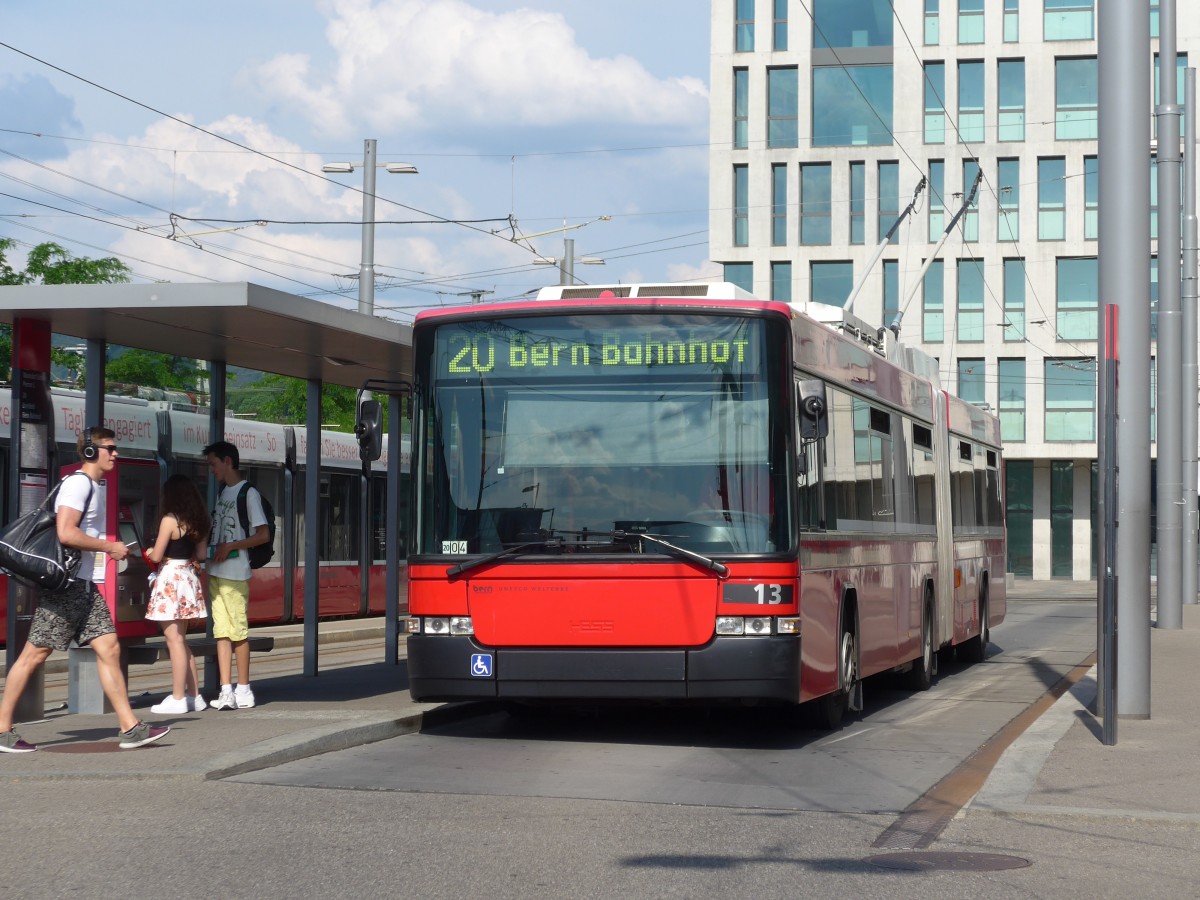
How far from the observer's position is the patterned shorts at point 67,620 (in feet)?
32.3

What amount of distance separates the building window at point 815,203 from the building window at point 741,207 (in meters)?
1.69

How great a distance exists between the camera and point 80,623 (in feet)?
32.4

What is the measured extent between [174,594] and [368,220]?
16106 mm

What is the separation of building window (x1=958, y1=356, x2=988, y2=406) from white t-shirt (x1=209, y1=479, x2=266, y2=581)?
44765 mm

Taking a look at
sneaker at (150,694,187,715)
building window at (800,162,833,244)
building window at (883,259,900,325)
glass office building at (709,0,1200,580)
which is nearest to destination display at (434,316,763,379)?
sneaker at (150,694,187,715)

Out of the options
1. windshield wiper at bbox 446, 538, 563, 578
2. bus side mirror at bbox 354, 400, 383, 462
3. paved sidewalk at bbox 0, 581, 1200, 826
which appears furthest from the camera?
bus side mirror at bbox 354, 400, 383, 462

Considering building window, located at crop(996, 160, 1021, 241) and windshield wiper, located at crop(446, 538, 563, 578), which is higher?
building window, located at crop(996, 160, 1021, 241)

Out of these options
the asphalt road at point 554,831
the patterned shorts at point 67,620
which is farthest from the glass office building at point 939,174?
the patterned shorts at point 67,620

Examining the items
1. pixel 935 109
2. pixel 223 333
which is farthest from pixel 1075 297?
pixel 223 333

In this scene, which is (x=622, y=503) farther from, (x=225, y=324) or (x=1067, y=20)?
(x=1067, y=20)

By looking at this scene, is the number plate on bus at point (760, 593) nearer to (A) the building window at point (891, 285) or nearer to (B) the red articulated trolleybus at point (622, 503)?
(B) the red articulated trolleybus at point (622, 503)

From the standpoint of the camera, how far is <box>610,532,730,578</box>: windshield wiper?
10.3 metres

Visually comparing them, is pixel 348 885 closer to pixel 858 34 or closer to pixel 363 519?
pixel 363 519

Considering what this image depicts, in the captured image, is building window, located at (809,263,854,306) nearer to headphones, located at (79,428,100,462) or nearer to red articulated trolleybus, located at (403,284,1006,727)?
red articulated trolleybus, located at (403,284,1006,727)
